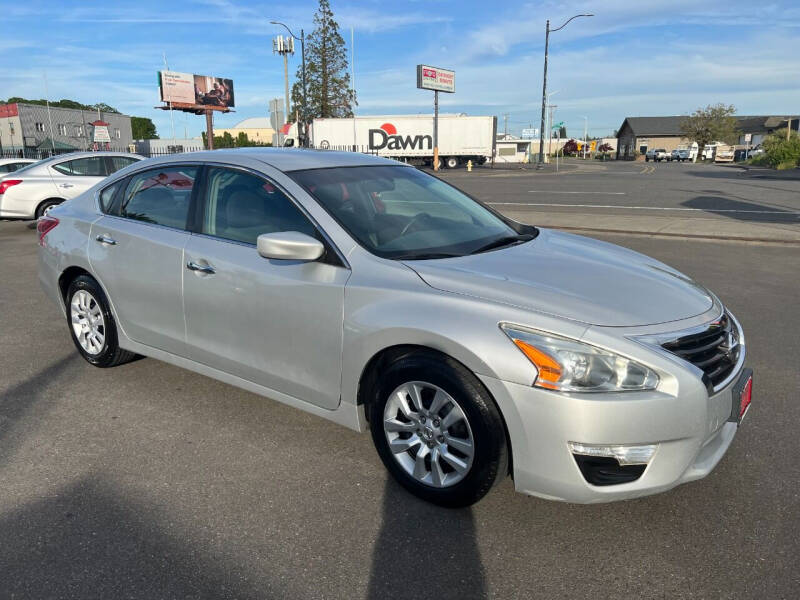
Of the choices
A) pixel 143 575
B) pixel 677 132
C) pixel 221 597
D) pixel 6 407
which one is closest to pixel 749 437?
pixel 221 597

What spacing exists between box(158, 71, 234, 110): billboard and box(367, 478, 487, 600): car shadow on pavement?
67.5 meters

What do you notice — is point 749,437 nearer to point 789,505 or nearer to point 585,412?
point 789,505

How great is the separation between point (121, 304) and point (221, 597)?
2.47 m

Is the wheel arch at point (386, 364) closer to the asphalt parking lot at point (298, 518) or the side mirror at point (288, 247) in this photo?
the asphalt parking lot at point (298, 518)

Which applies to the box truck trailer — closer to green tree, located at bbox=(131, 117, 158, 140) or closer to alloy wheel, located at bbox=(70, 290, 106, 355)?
alloy wheel, located at bbox=(70, 290, 106, 355)

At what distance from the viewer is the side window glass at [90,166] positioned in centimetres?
1245

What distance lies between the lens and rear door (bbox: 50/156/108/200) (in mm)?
12305

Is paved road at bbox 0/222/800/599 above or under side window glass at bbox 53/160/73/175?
under

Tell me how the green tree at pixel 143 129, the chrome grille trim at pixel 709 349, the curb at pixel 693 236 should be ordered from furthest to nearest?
the green tree at pixel 143 129, the curb at pixel 693 236, the chrome grille trim at pixel 709 349

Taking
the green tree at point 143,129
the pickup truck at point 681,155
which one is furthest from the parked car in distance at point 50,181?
the green tree at point 143,129

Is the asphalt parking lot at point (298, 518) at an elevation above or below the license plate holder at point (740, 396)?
below

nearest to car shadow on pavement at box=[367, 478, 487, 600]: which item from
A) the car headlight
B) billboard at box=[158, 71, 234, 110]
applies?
the car headlight

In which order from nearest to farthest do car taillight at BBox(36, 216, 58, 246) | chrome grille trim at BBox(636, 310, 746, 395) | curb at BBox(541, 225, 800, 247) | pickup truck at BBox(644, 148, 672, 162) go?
1. chrome grille trim at BBox(636, 310, 746, 395)
2. car taillight at BBox(36, 216, 58, 246)
3. curb at BBox(541, 225, 800, 247)
4. pickup truck at BBox(644, 148, 672, 162)

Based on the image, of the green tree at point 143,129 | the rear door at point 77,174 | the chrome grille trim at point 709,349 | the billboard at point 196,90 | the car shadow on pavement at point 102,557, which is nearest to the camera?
the car shadow on pavement at point 102,557
